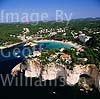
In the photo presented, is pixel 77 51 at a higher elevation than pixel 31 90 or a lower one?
higher

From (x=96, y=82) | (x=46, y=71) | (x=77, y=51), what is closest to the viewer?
(x=96, y=82)

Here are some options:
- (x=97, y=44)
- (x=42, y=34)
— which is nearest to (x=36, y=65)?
(x=97, y=44)

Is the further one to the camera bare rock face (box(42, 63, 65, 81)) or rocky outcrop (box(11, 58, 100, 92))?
bare rock face (box(42, 63, 65, 81))

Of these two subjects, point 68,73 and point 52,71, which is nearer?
point 68,73

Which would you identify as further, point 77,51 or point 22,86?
point 77,51

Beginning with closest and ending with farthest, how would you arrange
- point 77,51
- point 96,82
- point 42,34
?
point 96,82
point 77,51
point 42,34

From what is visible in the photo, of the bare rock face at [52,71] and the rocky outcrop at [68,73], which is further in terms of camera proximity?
the bare rock face at [52,71]

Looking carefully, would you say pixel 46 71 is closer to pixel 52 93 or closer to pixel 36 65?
pixel 36 65
